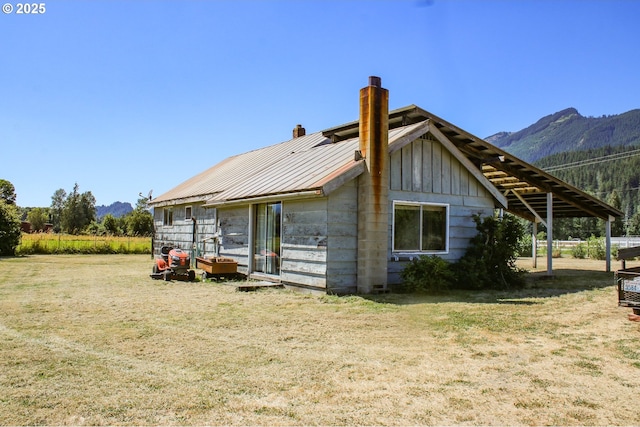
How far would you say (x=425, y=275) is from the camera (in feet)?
35.4

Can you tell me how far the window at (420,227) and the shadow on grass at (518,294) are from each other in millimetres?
1338

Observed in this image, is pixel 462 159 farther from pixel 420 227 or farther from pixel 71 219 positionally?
pixel 71 219

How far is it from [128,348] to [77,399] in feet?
5.38

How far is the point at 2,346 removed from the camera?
5.46 metres

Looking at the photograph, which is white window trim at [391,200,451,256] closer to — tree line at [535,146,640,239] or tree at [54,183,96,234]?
tree at [54,183,96,234]

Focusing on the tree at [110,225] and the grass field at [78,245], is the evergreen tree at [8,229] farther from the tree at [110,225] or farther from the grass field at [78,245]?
the tree at [110,225]

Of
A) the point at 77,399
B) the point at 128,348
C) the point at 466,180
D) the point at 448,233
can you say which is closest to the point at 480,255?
the point at 448,233

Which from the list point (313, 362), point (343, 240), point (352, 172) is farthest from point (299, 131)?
point (313, 362)

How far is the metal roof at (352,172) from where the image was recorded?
11.0m

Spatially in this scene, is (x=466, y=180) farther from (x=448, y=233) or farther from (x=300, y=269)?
(x=300, y=269)

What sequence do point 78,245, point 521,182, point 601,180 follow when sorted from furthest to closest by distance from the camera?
point 601,180
point 78,245
point 521,182

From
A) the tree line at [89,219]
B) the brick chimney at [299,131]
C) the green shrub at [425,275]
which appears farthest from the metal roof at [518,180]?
the tree line at [89,219]

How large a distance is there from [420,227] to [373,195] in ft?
7.28

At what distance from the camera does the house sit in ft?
33.9
